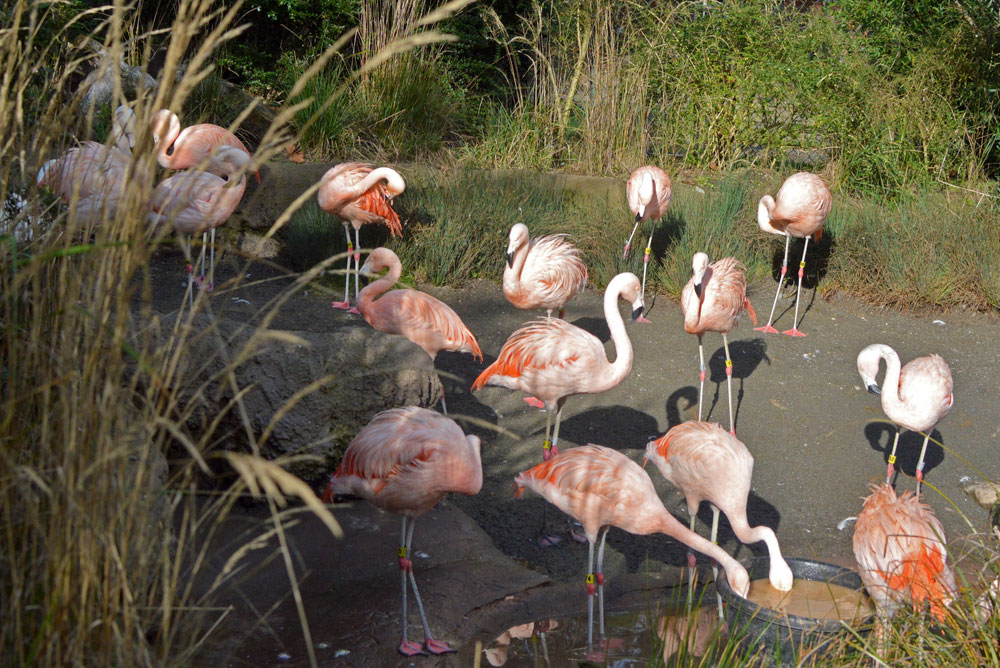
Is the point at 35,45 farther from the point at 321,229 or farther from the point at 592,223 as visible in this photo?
the point at 592,223

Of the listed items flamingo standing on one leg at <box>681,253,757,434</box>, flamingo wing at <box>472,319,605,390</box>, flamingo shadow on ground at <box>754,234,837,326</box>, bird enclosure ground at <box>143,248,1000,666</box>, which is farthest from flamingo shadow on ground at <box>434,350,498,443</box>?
flamingo shadow on ground at <box>754,234,837,326</box>

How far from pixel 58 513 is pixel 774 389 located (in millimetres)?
4753

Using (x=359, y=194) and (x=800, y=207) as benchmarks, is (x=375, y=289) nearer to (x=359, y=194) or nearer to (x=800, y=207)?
(x=359, y=194)

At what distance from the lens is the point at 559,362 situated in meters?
4.14

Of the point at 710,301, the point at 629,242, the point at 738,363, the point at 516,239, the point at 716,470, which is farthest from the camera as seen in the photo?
the point at 629,242

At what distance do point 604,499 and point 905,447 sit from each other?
2.60 meters

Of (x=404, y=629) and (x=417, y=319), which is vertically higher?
(x=417, y=319)

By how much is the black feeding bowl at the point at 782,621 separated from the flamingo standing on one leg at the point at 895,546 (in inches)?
3.4

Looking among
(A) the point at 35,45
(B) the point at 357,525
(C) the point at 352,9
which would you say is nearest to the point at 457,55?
(C) the point at 352,9

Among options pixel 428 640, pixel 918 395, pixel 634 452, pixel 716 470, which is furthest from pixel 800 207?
pixel 428 640

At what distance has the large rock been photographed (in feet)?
12.3

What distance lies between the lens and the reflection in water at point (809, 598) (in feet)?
10.1

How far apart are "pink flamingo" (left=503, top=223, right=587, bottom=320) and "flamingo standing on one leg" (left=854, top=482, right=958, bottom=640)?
99.8 inches

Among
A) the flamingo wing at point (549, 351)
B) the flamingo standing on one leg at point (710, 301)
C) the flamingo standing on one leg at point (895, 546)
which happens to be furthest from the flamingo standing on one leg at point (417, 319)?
the flamingo standing on one leg at point (895, 546)
